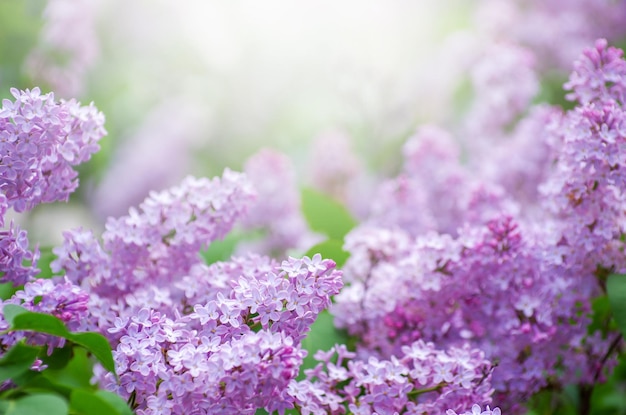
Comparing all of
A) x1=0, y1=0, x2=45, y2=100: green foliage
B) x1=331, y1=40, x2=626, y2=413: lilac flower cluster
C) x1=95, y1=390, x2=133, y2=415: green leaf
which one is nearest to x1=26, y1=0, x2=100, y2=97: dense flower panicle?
x1=0, y1=0, x2=45, y2=100: green foliage

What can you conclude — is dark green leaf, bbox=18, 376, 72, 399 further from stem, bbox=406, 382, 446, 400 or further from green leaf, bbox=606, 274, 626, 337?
green leaf, bbox=606, 274, 626, 337

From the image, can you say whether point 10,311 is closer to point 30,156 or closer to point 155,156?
point 30,156

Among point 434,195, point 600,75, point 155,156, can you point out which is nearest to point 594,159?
point 600,75

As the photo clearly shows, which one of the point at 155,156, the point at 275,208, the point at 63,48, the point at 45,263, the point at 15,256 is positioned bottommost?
the point at 15,256

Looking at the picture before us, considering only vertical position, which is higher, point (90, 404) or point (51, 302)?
point (51, 302)

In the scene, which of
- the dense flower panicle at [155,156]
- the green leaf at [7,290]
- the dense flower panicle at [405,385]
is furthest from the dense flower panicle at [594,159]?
the dense flower panicle at [155,156]

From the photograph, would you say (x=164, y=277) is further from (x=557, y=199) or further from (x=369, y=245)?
(x=557, y=199)

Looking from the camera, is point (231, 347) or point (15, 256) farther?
point (15, 256)
